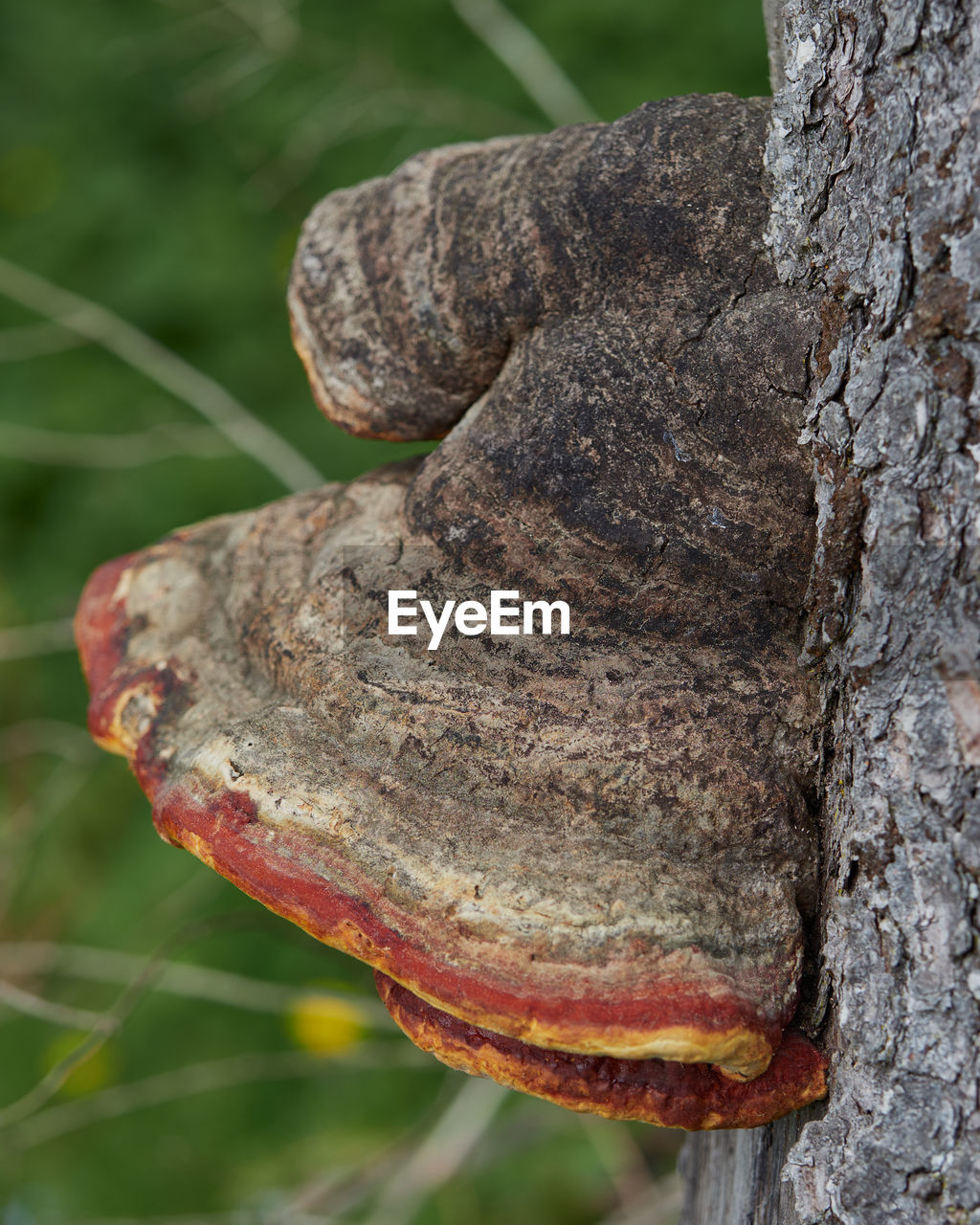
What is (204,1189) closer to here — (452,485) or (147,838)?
(147,838)

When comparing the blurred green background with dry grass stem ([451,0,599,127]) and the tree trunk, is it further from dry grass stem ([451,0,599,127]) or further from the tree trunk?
the tree trunk

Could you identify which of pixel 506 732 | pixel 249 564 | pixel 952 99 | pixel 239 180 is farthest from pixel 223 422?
pixel 952 99

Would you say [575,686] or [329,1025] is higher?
[575,686]

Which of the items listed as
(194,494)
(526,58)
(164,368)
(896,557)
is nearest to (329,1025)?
(194,494)

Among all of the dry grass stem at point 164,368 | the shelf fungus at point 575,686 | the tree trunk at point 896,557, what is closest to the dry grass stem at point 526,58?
the dry grass stem at point 164,368

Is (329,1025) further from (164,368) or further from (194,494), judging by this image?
(164,368)
